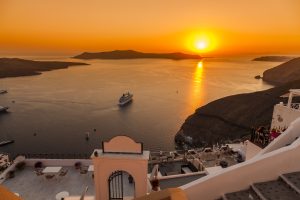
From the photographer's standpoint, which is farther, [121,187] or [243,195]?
[121,187]

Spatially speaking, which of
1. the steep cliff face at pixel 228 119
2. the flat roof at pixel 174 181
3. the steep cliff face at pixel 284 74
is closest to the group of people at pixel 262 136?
the flat roof at pixel 174 181

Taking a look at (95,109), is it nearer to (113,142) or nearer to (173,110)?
(173,110)

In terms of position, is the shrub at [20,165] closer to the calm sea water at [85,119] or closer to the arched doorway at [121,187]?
the arched doorway at [121,187]

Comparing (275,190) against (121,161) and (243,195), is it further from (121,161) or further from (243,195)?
(121,161)

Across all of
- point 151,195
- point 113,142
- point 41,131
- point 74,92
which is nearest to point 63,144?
point 41,131

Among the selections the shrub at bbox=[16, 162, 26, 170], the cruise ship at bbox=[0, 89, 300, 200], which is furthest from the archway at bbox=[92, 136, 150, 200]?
the shrub at bbox=[16, 162, 26, 170]

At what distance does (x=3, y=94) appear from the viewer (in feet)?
343

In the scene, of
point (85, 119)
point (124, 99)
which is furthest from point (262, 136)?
point (124, 99)

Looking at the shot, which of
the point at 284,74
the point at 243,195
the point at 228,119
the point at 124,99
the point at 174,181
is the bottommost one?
the point at 124,99

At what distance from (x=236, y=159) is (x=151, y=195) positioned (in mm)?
18360

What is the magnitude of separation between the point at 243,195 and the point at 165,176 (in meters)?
7.21

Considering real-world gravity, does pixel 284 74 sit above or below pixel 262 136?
below

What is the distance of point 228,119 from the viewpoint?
192 ft

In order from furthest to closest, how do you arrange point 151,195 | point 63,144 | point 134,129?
point 134,129 < point 63,144 < point 151,195
